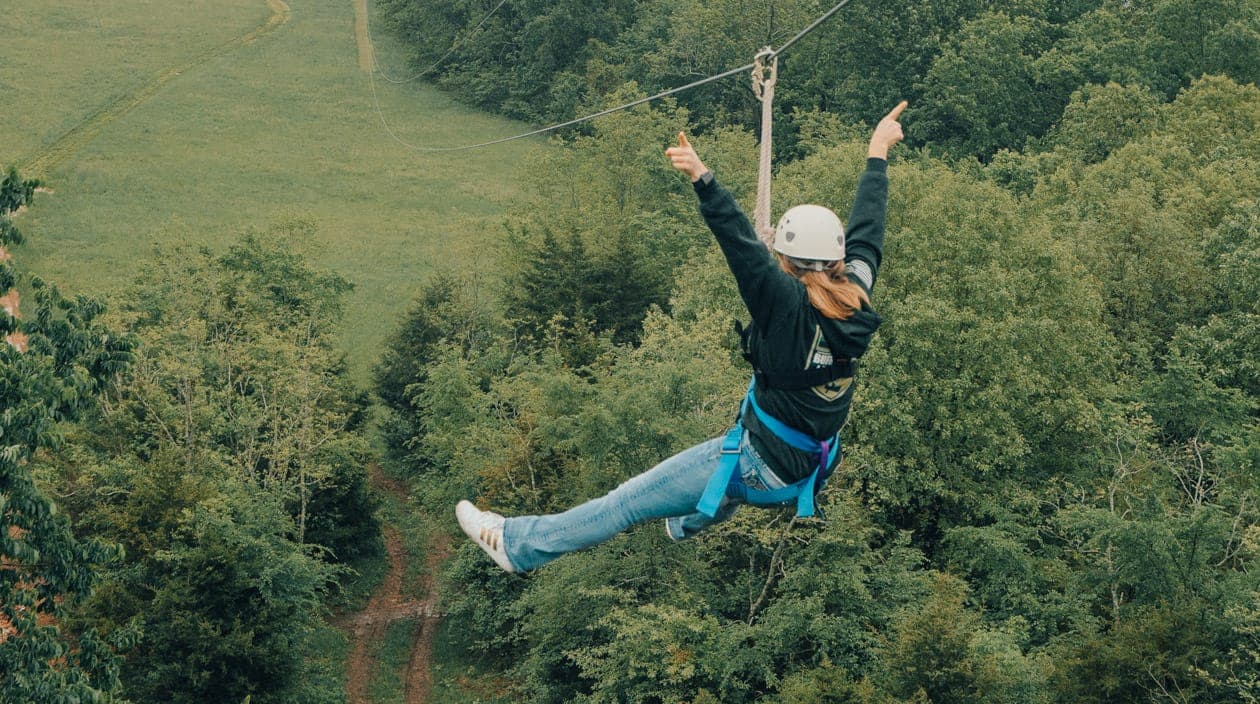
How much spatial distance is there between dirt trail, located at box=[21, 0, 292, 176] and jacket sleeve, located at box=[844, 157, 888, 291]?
4676 cm

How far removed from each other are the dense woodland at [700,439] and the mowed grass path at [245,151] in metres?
8.60

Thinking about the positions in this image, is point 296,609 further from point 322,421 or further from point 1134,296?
point 1134,296

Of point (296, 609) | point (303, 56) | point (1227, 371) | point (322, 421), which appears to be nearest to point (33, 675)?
point (296, 609)

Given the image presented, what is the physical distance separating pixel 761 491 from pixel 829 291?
4.01ft

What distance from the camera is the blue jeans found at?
257 inches

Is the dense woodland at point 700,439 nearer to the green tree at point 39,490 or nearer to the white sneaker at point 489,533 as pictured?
the green tree at point 39,490

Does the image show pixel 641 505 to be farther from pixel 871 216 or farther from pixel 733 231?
pixel 871 216

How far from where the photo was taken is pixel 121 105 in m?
60.4

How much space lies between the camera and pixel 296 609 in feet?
71.0

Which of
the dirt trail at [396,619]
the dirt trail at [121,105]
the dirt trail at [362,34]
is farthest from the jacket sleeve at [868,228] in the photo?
the dirt trail at [362,34]

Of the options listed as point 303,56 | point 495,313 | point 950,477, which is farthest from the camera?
point 303,56

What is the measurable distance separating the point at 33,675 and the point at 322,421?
14.5 meters

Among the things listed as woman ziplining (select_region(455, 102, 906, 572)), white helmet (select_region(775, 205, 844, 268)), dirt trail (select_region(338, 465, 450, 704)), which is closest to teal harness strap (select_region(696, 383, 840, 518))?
woman ziplining (select_region(455, 102, 906, 572))

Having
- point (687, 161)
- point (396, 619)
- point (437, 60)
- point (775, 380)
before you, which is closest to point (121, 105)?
point (437, 60)
